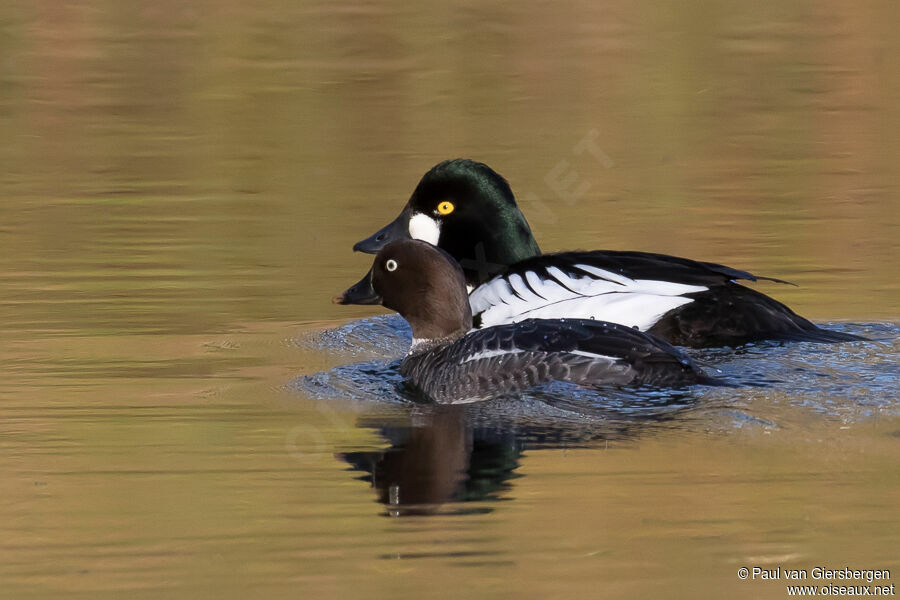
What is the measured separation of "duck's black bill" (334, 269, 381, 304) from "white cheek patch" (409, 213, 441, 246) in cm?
117

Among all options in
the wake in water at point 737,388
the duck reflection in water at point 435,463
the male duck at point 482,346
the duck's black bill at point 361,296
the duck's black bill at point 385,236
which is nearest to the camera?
the duck reflection in water at point 435,463

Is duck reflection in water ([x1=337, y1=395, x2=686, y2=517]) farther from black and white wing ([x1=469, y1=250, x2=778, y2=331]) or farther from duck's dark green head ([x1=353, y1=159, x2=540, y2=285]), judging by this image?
duck's dark green head ([x1=353, y1=159, x2=540, y2=285])

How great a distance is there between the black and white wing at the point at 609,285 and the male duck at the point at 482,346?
1.29ft

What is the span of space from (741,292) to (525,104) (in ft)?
28.4

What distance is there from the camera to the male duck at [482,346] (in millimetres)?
7488

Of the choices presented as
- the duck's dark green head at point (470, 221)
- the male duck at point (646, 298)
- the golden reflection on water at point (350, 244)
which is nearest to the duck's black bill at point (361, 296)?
the golden reflection on water at point (350, 244)

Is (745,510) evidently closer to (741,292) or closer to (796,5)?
(741,292)

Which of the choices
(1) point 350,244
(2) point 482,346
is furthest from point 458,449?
(1) point 350,244

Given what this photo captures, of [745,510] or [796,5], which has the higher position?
[796,5]

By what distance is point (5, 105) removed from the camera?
1748 centimetres

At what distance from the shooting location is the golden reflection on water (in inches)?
216

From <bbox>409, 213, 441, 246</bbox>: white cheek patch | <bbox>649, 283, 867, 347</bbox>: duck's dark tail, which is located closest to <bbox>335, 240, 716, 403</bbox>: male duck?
<bbox>649, 283, 867, 347</bbox>: duck's dark tail

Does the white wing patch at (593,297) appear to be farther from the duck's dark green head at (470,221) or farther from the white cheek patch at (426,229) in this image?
the white cheek patch at (426,229)

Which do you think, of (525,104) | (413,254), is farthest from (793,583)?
(525,104)
